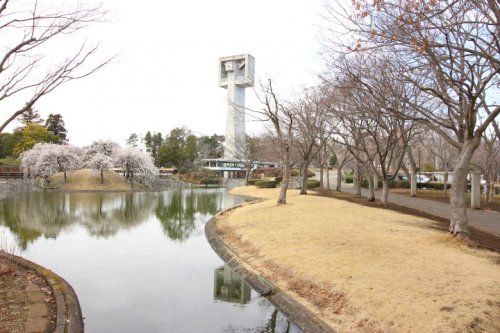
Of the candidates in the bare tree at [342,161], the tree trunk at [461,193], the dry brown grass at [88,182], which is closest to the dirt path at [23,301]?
the tree trunk at [461,193]

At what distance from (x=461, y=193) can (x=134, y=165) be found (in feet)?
129

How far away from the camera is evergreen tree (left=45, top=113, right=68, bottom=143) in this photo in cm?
6147

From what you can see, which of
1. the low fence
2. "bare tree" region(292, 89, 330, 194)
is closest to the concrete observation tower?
the low fence

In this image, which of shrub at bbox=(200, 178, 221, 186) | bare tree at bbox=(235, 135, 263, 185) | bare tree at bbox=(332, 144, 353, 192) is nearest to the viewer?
bare tree at bbox=(332, 144, 353, 192)

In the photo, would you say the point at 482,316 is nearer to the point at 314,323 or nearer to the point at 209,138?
the point at 314,323

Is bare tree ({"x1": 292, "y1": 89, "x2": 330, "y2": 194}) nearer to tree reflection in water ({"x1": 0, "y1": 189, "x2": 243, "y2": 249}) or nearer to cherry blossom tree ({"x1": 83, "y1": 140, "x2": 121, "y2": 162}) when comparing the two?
tree reflection in water ({"x1": 0, "y1": 189, "x2": 243, "y2": 249})

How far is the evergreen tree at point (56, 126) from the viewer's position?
61469 mm

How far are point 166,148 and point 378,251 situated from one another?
55970 mm

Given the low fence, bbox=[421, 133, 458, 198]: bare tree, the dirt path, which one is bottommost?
the dirt path

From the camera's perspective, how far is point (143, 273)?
10.1 metres

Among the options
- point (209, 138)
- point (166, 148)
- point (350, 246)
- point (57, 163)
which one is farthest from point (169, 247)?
point (209, 138)

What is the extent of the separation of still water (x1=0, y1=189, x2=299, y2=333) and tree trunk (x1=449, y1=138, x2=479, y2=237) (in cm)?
526

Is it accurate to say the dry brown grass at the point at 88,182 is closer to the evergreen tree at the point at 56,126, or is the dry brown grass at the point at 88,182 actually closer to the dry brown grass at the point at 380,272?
the evergreen tree at the point at 56,126

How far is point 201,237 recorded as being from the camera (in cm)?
1570
